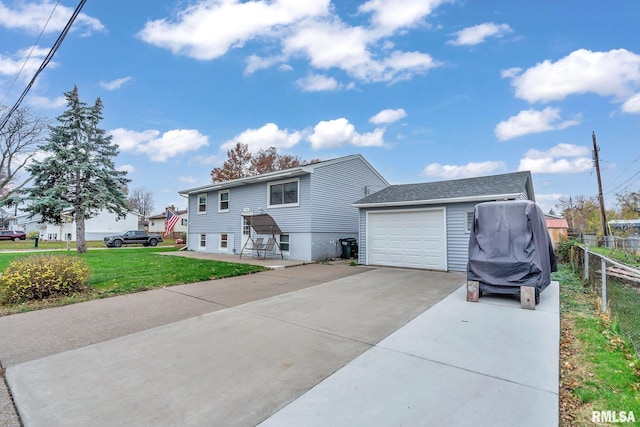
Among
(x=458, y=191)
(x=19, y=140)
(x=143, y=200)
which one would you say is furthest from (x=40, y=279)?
(x=143, y=200)

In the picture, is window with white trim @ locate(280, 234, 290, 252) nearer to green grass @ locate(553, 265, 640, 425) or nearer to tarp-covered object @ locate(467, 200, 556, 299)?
tarp-covered object @ locate(467, 200, 556, 299)

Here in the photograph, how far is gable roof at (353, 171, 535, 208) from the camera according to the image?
9.09 meters

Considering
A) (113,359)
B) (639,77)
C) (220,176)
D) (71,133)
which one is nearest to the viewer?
(113,359)

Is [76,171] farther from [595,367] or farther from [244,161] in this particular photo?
[595,367]

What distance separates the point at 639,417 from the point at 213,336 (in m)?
4.20

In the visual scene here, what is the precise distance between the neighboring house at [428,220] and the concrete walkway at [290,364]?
3.80 m

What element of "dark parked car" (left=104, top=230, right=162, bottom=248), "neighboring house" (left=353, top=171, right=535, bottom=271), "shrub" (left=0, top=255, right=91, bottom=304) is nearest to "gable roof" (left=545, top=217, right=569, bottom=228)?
"neighboring house" (left=353, top=171, right=535, bottom=271)

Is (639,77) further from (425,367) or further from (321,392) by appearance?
(321,392)

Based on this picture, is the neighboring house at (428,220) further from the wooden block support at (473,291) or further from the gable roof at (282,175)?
the wooden block support at (473,291)

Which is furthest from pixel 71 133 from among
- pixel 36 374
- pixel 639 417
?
pixel 639 417

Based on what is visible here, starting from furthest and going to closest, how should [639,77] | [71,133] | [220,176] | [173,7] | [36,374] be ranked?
[220,176] → [71,133] → [639,77] → [173,7] → [36,374]

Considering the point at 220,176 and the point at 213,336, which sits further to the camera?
the point at 220,176

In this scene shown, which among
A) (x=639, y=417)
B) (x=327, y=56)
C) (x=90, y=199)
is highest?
(x=327, y=56)

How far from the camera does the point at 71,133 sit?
18.3 m
